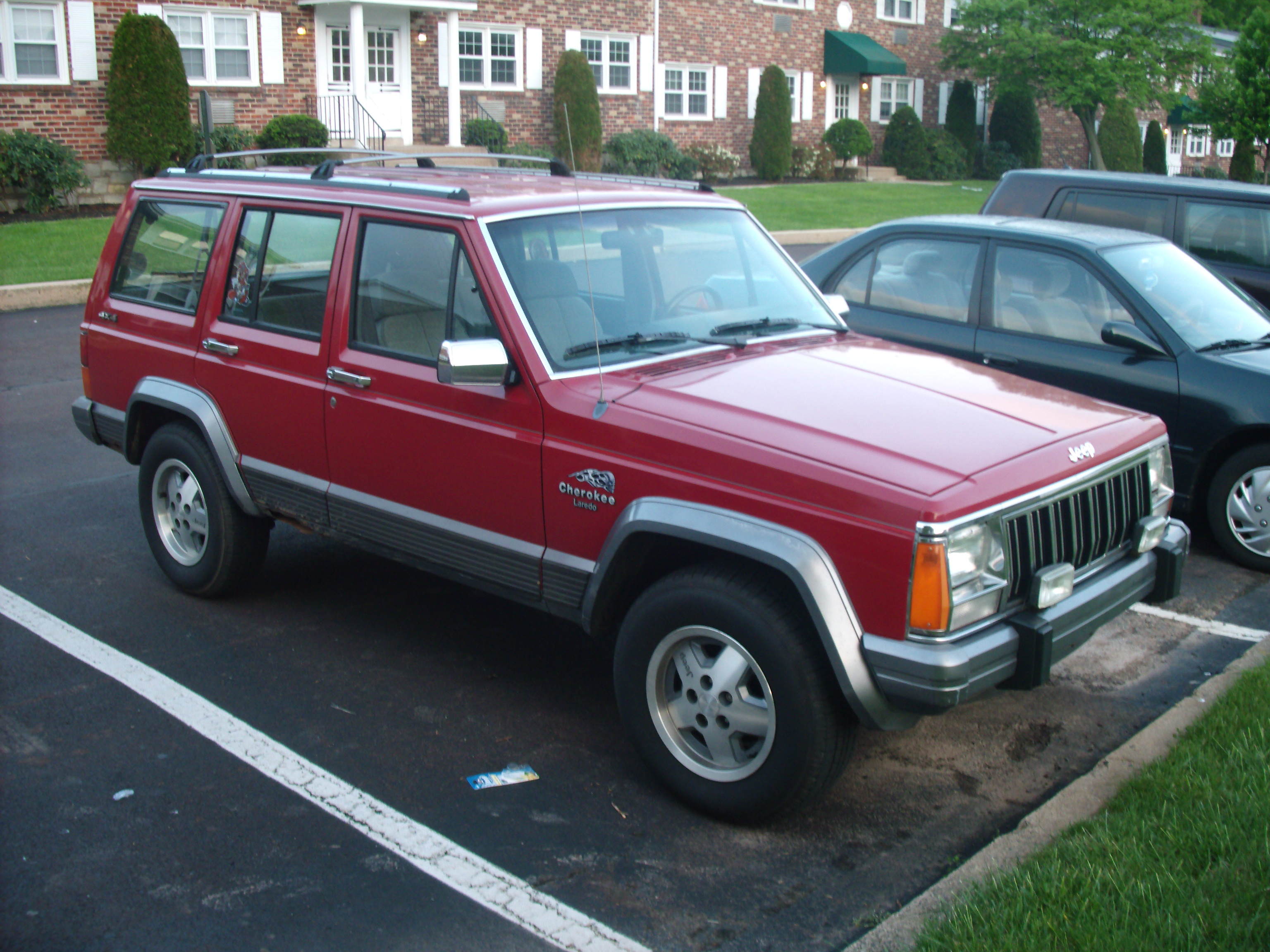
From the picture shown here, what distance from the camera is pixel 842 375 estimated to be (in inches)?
169

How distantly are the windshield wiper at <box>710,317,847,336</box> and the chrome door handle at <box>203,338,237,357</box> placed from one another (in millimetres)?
2161

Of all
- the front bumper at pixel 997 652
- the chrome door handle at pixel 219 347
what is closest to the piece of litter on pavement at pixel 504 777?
the front bumper at pixel 997 652

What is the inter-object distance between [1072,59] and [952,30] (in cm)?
489

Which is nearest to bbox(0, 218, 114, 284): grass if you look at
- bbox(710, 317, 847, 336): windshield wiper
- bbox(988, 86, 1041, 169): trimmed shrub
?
bbox(710, 317, 847, 336): windshield wiper

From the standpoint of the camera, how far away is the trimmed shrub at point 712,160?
31688mm

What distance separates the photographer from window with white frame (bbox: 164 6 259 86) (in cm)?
2403

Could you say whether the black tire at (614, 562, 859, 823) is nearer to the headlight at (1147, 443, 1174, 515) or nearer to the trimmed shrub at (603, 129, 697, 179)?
the headlight at (1147, 443, 1174, 515)

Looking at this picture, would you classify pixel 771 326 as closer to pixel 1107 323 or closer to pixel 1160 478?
pixel 1160 478

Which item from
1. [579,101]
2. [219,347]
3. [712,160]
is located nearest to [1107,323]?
[219,347]

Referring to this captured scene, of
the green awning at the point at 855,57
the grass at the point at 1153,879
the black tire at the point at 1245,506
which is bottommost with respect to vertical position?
the grass at the point at 1153,879

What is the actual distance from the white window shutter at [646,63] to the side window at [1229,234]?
25.2m

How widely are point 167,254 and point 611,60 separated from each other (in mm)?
27622

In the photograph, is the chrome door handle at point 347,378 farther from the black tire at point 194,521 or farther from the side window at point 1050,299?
the side window at point 1050,299

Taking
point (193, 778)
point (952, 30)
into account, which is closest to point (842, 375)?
point (193, 778)
